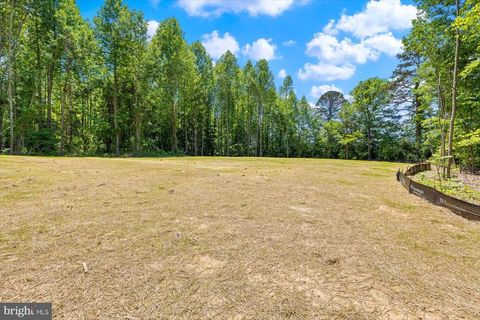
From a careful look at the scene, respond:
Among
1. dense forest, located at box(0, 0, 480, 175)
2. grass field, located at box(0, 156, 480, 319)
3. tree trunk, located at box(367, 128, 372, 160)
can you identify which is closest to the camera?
grass field, located at box(0, 156, 480, 319)

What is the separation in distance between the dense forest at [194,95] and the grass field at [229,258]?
7261 millimetres

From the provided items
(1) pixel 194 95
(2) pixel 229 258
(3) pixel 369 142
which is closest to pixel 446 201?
(2) pixel 229 258

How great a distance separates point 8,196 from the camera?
528 centimetres

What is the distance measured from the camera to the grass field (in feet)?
7.41

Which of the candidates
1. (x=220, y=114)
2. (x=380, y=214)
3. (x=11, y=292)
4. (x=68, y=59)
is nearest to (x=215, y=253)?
(x=11, y=292)

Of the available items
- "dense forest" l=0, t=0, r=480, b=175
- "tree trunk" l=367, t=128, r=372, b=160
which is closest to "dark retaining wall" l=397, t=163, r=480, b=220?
"dense forest" l=0, t=0, r=480, b=175

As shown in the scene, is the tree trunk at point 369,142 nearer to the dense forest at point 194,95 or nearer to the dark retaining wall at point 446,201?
the dense forest at point 194,95

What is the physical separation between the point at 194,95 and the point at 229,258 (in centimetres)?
2825

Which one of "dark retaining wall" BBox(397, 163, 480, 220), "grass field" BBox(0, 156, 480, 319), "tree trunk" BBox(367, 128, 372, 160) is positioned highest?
"tree trunk" BBox(367, 128, 372, 160)

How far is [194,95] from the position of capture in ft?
95.8

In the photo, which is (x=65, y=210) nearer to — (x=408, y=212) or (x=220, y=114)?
(x=408, y=212)

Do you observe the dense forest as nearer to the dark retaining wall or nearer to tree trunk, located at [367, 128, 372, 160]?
tree trunk, located at [367, 128, 372, 160]

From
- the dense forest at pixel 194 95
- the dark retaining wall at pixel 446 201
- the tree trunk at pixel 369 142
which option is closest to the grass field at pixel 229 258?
the dark retaining wall at pixel 446 201

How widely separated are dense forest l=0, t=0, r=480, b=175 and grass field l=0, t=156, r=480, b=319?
7261 mm
